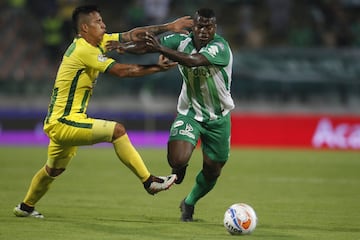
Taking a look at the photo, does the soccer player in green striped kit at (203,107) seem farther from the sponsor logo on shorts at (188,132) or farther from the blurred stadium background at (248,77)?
the blurred stadium background at (248,77)

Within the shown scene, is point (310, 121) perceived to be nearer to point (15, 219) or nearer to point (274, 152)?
point (274, 152)

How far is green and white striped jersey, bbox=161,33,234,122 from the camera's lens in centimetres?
895

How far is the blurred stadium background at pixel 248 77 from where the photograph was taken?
19.7 meters

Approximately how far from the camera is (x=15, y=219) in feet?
28.9

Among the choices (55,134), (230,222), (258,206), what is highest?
(55,134)

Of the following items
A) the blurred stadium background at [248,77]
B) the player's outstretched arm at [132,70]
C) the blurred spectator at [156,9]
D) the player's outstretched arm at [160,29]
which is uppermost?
the player's outstretched arm at [160,29]

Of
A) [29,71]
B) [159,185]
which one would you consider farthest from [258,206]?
[29,71]

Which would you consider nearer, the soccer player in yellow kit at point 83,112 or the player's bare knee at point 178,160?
the soccer player in yellow kit at point 83,112

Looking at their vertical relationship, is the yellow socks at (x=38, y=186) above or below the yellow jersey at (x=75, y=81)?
below

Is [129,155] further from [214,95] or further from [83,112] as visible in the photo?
[214,95]

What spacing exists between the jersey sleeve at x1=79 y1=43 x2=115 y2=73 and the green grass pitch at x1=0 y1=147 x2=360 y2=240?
61.7 inches

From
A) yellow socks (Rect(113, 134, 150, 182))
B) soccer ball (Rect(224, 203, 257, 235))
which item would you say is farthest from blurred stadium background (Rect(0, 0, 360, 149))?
soccer ball (Rect(224, 203, 257, 235))

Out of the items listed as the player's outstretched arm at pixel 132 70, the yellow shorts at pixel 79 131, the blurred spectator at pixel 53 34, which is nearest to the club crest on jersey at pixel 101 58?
the player's outstretched arm at pixel 132 70

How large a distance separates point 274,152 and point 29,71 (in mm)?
6585
